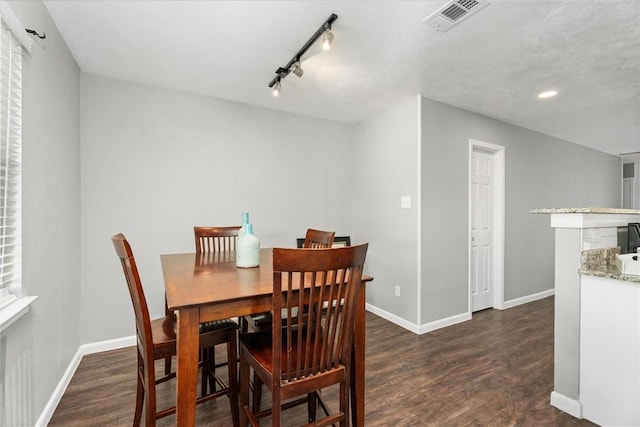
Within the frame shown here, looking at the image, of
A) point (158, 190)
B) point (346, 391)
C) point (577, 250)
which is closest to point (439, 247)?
point (577, 250)

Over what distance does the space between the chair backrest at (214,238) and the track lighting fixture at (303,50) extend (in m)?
1.33

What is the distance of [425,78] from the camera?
2686 millimetres

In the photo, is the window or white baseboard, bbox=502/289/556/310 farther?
white baseboard, bbox=502/289/556/310

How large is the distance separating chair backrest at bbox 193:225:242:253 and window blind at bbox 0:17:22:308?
111cm

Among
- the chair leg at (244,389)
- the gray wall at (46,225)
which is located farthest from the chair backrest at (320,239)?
the gray wall at (46,225)

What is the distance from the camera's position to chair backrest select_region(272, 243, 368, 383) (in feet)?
3.56

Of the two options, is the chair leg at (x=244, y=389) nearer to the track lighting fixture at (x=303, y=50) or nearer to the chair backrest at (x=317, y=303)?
the chair backrest at (x=317, y=303)

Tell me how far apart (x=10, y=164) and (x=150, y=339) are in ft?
3.62

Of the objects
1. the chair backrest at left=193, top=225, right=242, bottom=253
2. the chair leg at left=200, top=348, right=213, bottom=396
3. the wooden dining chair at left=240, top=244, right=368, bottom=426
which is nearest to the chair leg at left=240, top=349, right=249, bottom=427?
the wooden dining chair at left=240, top=244, right=368, bottom=426

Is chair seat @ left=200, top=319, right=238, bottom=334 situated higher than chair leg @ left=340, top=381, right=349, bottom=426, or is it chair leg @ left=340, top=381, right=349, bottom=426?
chair seat @ left=200, top=319, right=238, bottom=334

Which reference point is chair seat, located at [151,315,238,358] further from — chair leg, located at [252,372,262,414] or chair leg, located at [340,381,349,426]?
chair leg, located at [340,381,349,426]

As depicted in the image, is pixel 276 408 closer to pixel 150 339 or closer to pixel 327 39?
pixel 150 339

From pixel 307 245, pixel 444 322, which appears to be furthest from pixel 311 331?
pixel 444 322

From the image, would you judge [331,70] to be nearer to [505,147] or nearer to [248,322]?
[248,322]
